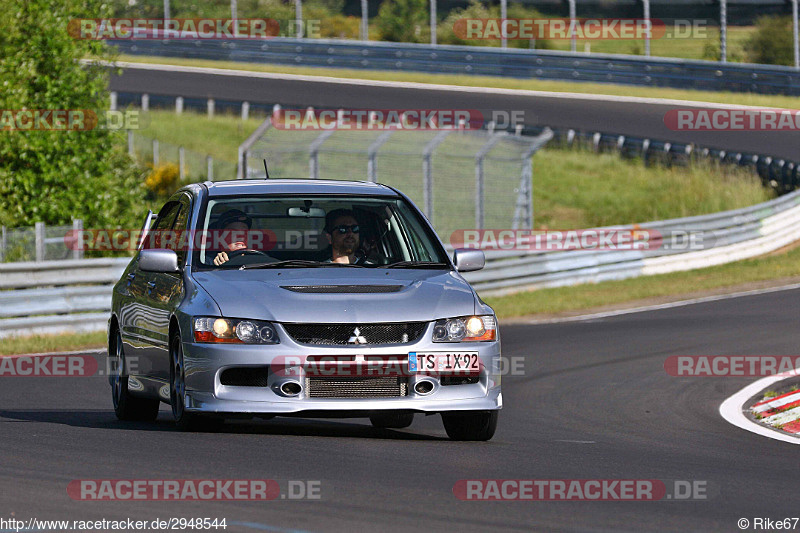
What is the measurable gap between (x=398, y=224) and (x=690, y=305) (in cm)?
1300

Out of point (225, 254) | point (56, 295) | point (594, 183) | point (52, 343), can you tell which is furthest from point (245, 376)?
point (594, 183)

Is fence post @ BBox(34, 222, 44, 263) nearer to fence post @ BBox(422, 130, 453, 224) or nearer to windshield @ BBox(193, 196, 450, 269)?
fence post @ BBox(422, 130, 453, 224)

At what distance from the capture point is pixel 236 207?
382 inches

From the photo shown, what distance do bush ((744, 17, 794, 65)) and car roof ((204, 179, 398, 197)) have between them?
47509 mm

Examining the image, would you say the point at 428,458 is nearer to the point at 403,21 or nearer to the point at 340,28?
the point at 403,21

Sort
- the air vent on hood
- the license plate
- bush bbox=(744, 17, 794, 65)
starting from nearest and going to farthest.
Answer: the license plate
the air vent on hood
bush bbox=(744, 17, 794, 65)

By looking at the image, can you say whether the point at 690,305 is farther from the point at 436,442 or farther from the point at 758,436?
the point at 436,442

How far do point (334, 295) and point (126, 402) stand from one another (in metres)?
2.51

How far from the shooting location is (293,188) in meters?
9.73

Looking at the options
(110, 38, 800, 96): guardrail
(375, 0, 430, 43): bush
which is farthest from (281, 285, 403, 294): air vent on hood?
(375, 0, 430, 43): bush

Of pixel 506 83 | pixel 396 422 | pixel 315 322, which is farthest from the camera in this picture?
pixel 506 83

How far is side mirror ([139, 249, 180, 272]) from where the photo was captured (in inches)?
354

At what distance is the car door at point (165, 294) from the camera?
9.10 metres

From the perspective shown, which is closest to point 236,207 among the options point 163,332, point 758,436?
point 163,332
